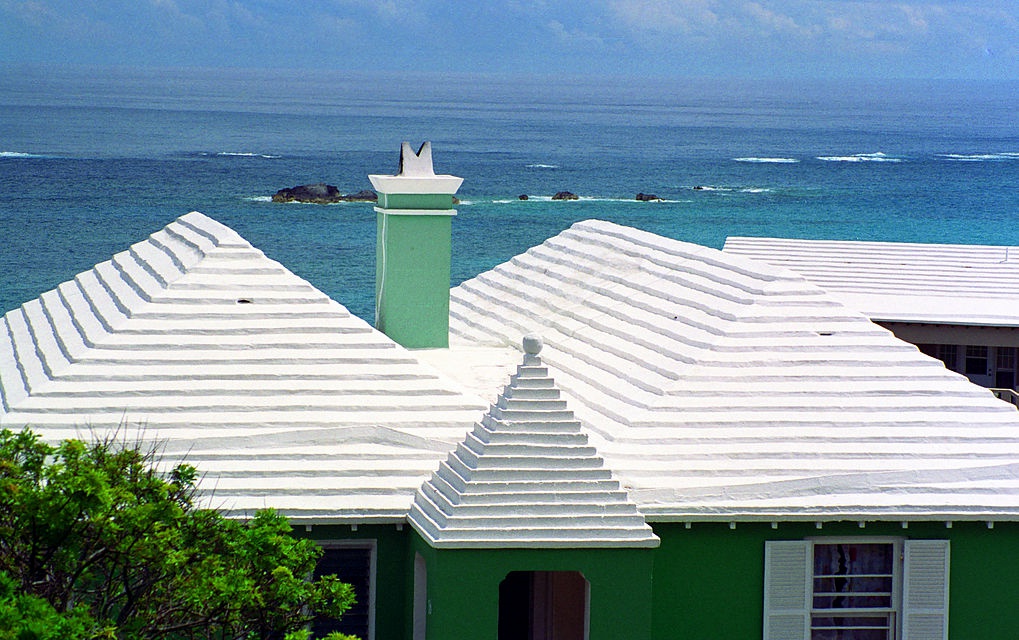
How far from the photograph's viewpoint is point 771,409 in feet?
63.3

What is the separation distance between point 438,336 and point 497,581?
8592 millimetres

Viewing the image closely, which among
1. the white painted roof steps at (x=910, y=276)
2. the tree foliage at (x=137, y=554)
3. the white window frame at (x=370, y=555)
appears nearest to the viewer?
the tree foliage at (x=137, y=554)

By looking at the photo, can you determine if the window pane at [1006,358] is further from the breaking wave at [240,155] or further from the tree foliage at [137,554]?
the breaking wave at [240,155]

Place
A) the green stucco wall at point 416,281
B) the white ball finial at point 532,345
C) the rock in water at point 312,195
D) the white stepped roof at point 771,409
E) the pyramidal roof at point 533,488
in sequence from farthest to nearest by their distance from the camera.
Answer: the rock in water at point 312,195, the green stucco wall at point 416,281, the white stepped roof at point 771,409, the white ball finial at point 532,345, the pyramidal roof at point 533,488

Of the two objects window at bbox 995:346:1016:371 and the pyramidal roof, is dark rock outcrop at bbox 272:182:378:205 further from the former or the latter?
the pyramidal roof

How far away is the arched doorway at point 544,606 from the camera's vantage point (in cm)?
1905

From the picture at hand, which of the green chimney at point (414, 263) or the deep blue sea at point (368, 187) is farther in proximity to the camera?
the deep blue sea at point (368, 187)

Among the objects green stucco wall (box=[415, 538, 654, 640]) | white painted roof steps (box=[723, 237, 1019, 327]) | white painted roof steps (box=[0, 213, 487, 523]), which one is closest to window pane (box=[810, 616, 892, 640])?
green stucco wall (box=[415, 538, 654, 640])

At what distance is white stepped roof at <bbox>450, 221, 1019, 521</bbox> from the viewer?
1811cm

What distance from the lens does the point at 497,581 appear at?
16312 mm

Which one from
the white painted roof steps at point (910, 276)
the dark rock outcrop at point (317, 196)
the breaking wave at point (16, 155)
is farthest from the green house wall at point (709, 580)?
the breaking wave at point (16, 155)

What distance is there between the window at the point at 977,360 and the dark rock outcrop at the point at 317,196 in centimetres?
9225

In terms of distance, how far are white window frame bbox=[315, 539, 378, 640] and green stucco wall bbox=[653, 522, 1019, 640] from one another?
2.91 m

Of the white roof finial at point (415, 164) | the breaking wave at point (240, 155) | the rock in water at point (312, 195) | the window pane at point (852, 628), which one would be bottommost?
the window pane at point (852, 628)
